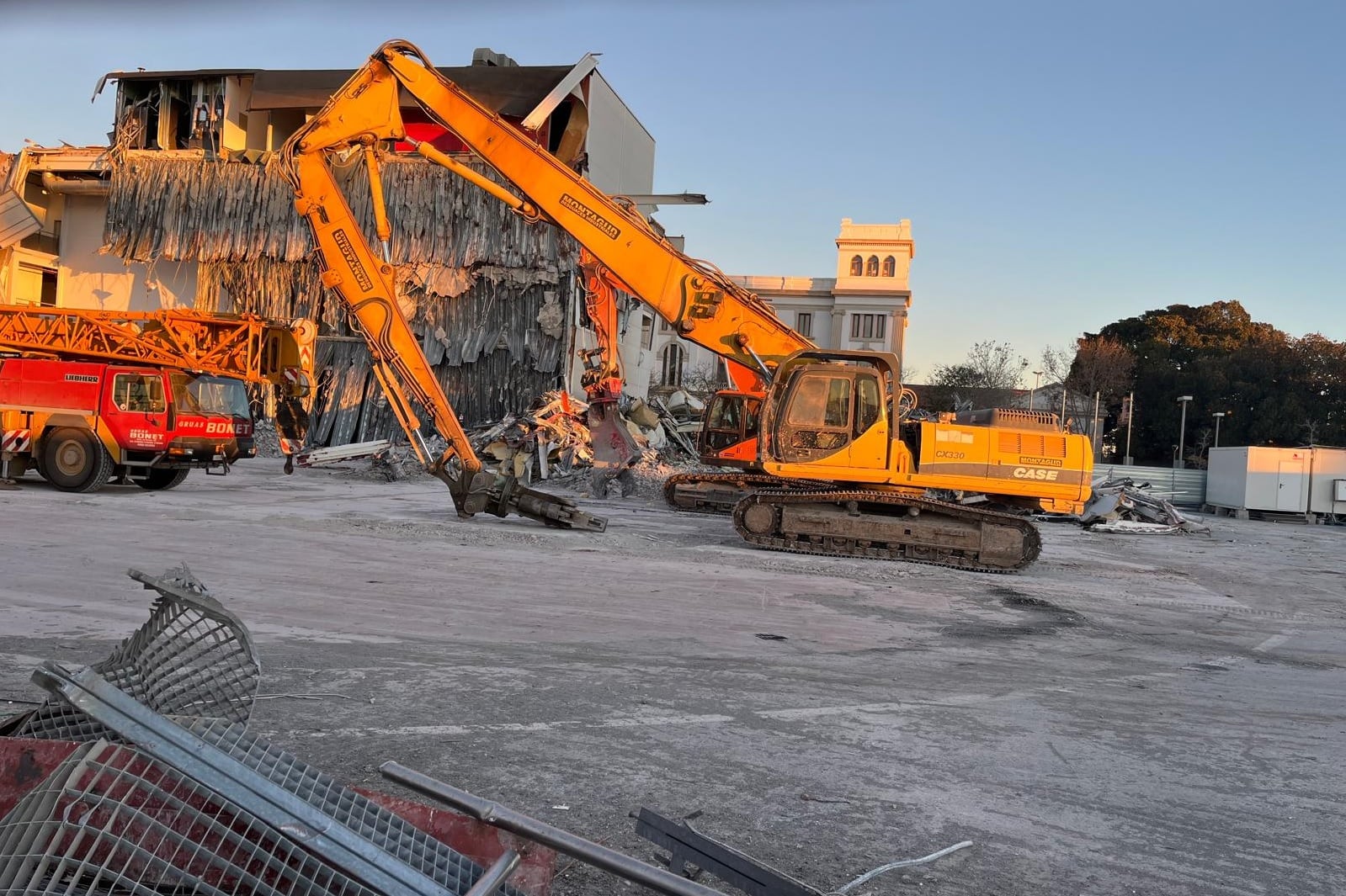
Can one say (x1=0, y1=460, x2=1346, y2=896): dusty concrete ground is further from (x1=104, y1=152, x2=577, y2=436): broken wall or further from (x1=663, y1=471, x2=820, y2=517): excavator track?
(x1=104, y1=152, x2=577, y2=436): broken wall

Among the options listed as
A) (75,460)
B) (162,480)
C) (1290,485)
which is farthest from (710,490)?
(1290,485)

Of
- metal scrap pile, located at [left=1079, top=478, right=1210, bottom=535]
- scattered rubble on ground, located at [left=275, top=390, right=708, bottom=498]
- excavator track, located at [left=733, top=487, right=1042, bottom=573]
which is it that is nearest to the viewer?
excavator track, located at [left=733, top=487, right=1042, bottom=573]

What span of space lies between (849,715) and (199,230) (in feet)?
95.6

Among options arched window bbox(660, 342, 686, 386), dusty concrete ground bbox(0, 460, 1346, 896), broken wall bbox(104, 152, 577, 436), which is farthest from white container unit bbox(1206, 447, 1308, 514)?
arched window bbox(660, 342, 686, 386)

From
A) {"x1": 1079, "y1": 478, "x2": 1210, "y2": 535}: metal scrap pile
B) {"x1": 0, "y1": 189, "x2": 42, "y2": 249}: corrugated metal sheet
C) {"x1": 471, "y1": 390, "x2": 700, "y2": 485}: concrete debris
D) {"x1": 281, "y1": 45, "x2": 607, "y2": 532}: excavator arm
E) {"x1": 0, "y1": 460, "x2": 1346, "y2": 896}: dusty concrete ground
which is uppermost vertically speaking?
{"x1": 0, "y1": 189, "x2": 42, "y2": 249}: corrugated metal sheet

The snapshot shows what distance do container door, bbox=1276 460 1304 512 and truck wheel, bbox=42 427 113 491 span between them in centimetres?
3038

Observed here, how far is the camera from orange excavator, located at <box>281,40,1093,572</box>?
42.2ft

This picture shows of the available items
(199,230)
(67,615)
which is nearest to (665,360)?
(199,230)

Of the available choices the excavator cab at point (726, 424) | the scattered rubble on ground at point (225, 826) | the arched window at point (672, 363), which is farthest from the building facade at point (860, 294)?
the scattered rubble on ground at point (225, 826)

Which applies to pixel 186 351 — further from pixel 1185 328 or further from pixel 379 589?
pixel 1185 328

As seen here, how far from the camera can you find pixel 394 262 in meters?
28.3

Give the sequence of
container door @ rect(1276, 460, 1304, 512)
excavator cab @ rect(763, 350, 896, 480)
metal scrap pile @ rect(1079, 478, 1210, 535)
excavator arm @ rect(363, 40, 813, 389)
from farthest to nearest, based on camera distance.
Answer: container door @ rect(1276, 460, 1304, 512), metal scrap pile @ rect(1079, 478, 1210, 535), excavator arm @ rect(363, 40, 813, 389), excavator cab @ rect(763, 350, 896, 480)

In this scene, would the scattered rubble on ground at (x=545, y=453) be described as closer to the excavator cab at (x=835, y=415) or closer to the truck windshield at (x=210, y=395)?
the truck windshield at (x=210, y=395)

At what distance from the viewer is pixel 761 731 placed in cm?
514
